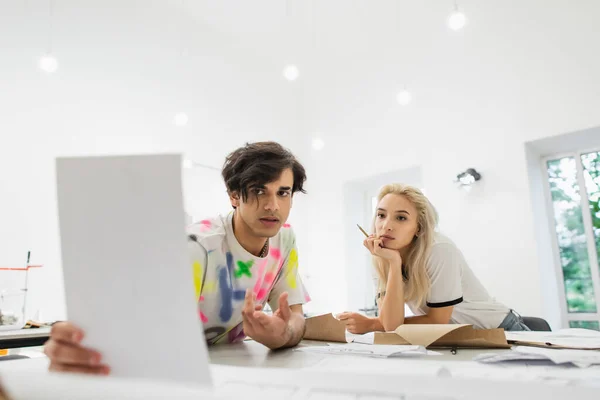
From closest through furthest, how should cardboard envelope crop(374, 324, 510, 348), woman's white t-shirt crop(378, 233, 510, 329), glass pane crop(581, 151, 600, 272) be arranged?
cardboard envelope crop(374, 324, 510, 348) < woman's white t-shirt crop(378, 233, 510, 329) < glass pane crop(581, 151, 600, 272)

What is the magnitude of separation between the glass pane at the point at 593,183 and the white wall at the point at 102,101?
10.5 feet

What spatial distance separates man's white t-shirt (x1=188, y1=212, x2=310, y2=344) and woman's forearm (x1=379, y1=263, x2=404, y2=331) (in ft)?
1.80

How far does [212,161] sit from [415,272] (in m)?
3.36

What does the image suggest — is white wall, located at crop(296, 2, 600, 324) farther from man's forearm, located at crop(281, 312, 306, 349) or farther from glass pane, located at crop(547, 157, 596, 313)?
man's forearm, located at crop(281, 312, 306, 349)

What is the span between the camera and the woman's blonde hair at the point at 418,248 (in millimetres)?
1581

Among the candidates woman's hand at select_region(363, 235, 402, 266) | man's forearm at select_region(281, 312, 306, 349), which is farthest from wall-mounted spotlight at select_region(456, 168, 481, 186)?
man's forearm at select_region(281, 312, 306, 349)

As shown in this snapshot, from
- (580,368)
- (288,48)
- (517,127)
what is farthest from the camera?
(288,48)

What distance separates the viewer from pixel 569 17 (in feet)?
11.3

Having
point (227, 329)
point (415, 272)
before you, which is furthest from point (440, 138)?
point (227, 329)

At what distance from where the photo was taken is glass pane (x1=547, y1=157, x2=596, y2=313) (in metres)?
3.49

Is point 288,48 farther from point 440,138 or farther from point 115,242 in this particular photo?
point 115,242

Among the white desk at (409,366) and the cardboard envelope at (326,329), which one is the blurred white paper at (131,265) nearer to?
the white desk at (409,366)

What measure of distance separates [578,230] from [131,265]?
13.2 ft

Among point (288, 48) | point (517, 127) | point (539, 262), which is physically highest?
point (288, 48)
